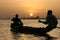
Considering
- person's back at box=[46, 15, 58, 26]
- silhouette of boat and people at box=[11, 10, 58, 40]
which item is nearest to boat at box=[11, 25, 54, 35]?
silhouette of boat and people at box=[11, 10, 58, 40]

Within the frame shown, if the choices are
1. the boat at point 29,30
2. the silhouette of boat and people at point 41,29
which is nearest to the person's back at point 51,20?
the silhouette of boat and people at point 41,29

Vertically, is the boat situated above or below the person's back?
below

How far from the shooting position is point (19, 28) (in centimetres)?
2864

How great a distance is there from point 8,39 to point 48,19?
13.3 feet

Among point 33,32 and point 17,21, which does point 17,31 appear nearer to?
point 17,21

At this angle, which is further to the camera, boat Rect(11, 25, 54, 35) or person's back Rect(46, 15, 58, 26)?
boat Rect(11, 25, 54, 35)

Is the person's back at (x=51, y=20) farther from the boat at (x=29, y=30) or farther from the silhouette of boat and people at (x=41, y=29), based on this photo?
the boat at (x=29, y=30)

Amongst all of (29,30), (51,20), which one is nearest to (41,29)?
(51,20)

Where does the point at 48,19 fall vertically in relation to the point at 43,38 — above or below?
above

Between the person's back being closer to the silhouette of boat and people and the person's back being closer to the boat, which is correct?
the silhouette of boat and people

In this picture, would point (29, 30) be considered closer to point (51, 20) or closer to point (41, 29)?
point (41, 29)

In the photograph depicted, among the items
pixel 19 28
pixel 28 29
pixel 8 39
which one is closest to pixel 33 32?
pixel 28 29

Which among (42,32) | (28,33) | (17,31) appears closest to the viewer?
(42,32)

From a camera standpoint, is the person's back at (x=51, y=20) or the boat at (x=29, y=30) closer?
the person's back at (x=51, y=20)
